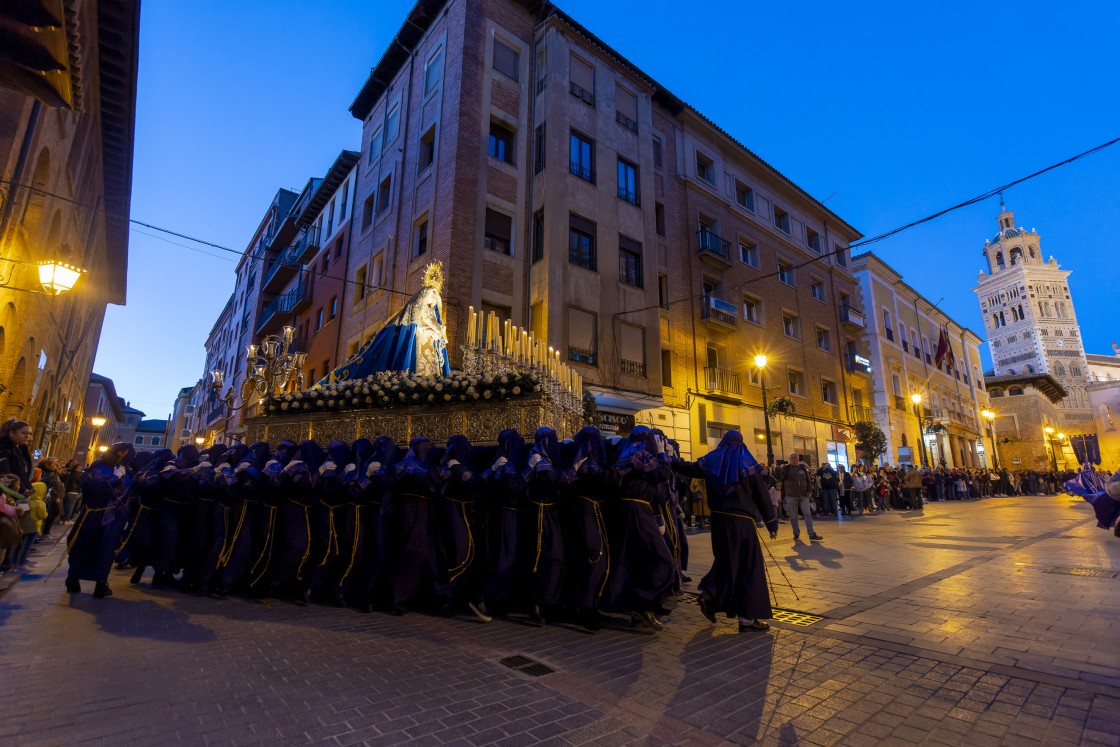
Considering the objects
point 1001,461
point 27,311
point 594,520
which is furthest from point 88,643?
point 1001,461

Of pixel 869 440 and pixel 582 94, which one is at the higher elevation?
pixel 582 94

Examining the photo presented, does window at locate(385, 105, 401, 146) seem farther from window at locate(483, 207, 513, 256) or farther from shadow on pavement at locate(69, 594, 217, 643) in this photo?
shadow on pavement at locate(69, 594, 217, 643)

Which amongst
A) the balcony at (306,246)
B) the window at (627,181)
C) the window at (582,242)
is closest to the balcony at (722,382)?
the window at (582,242)

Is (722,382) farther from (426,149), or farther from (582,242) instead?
(426,149)

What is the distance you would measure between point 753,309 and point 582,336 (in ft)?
42.5

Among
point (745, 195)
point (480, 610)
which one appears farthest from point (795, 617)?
point (745, 195)

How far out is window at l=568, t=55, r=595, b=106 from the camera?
20844 mm

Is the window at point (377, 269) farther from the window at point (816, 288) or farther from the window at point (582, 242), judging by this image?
the window at point (816, 288)

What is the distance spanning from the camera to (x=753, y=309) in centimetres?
2736

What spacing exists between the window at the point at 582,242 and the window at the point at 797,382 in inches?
563

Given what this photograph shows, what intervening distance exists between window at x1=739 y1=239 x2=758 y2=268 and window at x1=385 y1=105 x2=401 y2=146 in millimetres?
17419

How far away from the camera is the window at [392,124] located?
22.9 meters

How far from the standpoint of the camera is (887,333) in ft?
119

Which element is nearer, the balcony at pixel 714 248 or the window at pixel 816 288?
the balcony at pixel 714 248
